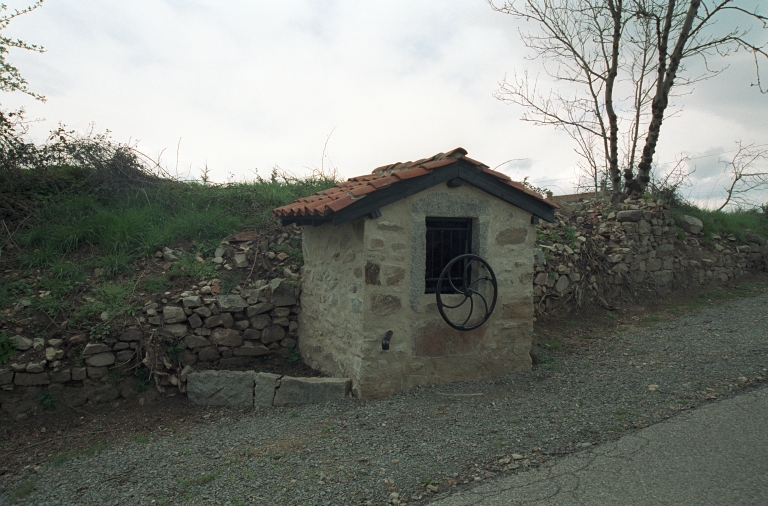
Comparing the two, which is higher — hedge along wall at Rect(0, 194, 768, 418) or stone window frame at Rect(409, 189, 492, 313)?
stone window frame at Rect(409, 189, 492, 313)

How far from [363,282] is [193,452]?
223 centimetres

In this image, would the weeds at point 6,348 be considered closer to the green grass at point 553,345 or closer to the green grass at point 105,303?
the green grass at point 105,303

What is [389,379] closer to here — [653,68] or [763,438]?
[763,438]

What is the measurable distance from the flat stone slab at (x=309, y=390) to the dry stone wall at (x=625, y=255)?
4.12 meters

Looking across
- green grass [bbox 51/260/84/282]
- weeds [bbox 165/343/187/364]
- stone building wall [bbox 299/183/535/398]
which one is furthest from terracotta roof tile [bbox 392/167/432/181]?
green grass [bbox 51/260/84/282]

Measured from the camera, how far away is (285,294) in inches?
264

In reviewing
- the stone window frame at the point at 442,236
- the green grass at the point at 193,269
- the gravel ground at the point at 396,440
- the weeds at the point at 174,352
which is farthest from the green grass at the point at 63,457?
the stone window frame at the point at 442,236

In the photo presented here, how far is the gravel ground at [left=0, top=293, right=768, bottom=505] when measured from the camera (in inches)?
147

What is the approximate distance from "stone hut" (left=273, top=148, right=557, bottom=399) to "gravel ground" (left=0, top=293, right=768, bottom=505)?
320mm

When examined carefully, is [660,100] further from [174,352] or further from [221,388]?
[174,352]

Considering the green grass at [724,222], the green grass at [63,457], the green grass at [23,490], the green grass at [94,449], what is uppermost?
the green grass at [724,222]

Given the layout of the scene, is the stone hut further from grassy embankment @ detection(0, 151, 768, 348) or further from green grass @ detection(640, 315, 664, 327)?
green grass @ detection(640, 315, 664, 327)

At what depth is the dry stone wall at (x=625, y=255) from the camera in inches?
340

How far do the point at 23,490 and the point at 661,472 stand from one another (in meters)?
5.01
